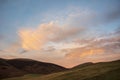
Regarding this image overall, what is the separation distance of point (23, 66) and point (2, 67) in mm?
25245

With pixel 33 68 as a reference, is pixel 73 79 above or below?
below

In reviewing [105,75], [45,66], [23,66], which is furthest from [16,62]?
[105,75]

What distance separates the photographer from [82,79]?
1854 inches

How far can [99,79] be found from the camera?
144 feet

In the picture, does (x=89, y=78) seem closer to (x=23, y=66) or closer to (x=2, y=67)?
(x=2, y=67)

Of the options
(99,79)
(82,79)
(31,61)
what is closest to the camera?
(99,79)

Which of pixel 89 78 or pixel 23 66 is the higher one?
pixel 23 66

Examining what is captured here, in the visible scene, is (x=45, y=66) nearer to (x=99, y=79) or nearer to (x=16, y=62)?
(x=16, y=62)

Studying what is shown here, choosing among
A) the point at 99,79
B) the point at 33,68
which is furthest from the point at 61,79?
the point at 33,68

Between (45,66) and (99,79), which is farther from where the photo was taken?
(45,66)

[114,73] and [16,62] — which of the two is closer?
[114,73]

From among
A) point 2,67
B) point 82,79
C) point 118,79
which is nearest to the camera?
point 118,79

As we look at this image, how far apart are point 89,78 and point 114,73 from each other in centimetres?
698

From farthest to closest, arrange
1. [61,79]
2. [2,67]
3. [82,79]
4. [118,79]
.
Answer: [2,67] → [61,79] → [82,79] → [118,79]
